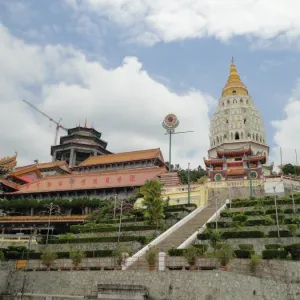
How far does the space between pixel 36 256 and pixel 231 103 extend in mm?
65121

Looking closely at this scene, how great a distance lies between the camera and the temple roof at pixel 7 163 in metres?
76.5

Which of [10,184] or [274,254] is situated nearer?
[274,254]

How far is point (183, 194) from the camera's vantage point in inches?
Result: 2158

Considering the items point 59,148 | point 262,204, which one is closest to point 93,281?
point 262,204

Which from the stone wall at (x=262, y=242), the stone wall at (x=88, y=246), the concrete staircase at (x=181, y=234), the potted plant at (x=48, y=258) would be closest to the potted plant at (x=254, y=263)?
the stone wall at (x=262, y=242)

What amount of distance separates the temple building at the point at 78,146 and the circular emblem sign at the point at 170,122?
28.7 metres

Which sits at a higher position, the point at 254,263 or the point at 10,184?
the point at 10,184

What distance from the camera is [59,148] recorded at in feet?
324

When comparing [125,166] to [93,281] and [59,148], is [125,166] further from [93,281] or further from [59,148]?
[93,281]

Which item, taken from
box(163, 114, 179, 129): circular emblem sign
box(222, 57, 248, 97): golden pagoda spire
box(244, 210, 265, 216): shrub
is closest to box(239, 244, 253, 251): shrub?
box(244, 210, 265, 216): shrub

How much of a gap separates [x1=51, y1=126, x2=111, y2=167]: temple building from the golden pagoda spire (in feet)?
105

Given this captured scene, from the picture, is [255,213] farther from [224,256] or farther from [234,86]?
[234,86]

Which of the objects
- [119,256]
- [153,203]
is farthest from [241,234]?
[153,203]

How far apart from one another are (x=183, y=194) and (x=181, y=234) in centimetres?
1729
